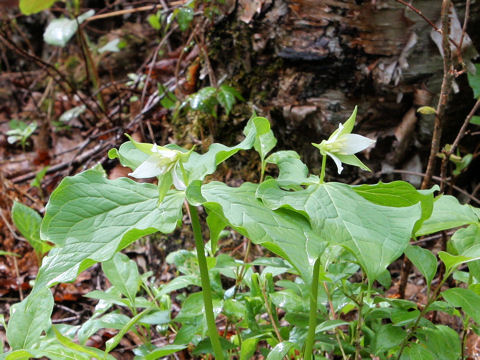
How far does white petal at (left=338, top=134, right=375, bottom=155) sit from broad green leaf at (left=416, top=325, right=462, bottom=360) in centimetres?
45

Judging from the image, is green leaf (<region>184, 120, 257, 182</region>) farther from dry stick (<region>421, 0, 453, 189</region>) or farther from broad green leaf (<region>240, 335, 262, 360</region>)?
dry stick (<region>421, 0, 453, 189</region>)

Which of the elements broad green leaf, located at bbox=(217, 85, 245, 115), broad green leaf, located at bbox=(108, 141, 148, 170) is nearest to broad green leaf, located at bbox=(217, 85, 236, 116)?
broad green leaf, located at bbox=(217, 85, 245, 115)

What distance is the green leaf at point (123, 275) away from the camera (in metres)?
1.11

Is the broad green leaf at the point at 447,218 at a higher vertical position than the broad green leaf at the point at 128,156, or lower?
lower

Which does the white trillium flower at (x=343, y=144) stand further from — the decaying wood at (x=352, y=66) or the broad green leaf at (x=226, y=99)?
the broad green leaf at (x=226, y=99)

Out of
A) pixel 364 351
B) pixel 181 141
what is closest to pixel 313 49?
pixel 181 141

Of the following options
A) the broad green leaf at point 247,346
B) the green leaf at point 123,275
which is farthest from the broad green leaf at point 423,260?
the green leaf at point 123,275

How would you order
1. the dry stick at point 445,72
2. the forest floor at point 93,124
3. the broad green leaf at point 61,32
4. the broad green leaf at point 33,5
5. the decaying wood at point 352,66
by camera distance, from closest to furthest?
the dry stick at point 445,72
the decaying wood at point 352,66
the forest floor at point 93,124
the broad green leaf at point 33,5
the broad green leaf at point 61,32

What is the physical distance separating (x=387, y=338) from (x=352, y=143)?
43 cm

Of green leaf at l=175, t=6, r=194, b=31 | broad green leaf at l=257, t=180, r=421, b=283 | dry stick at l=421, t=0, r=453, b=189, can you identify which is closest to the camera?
broad green leaf at l=257, t=180, r=421, b=283

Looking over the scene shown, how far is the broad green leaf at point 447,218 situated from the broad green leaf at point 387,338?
0.22 metres

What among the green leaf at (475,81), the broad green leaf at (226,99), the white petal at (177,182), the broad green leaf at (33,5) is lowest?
the broad green leaf at (226,99)

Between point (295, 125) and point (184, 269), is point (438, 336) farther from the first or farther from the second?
point (295, 125)

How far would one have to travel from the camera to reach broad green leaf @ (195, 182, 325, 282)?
26.8 inches
